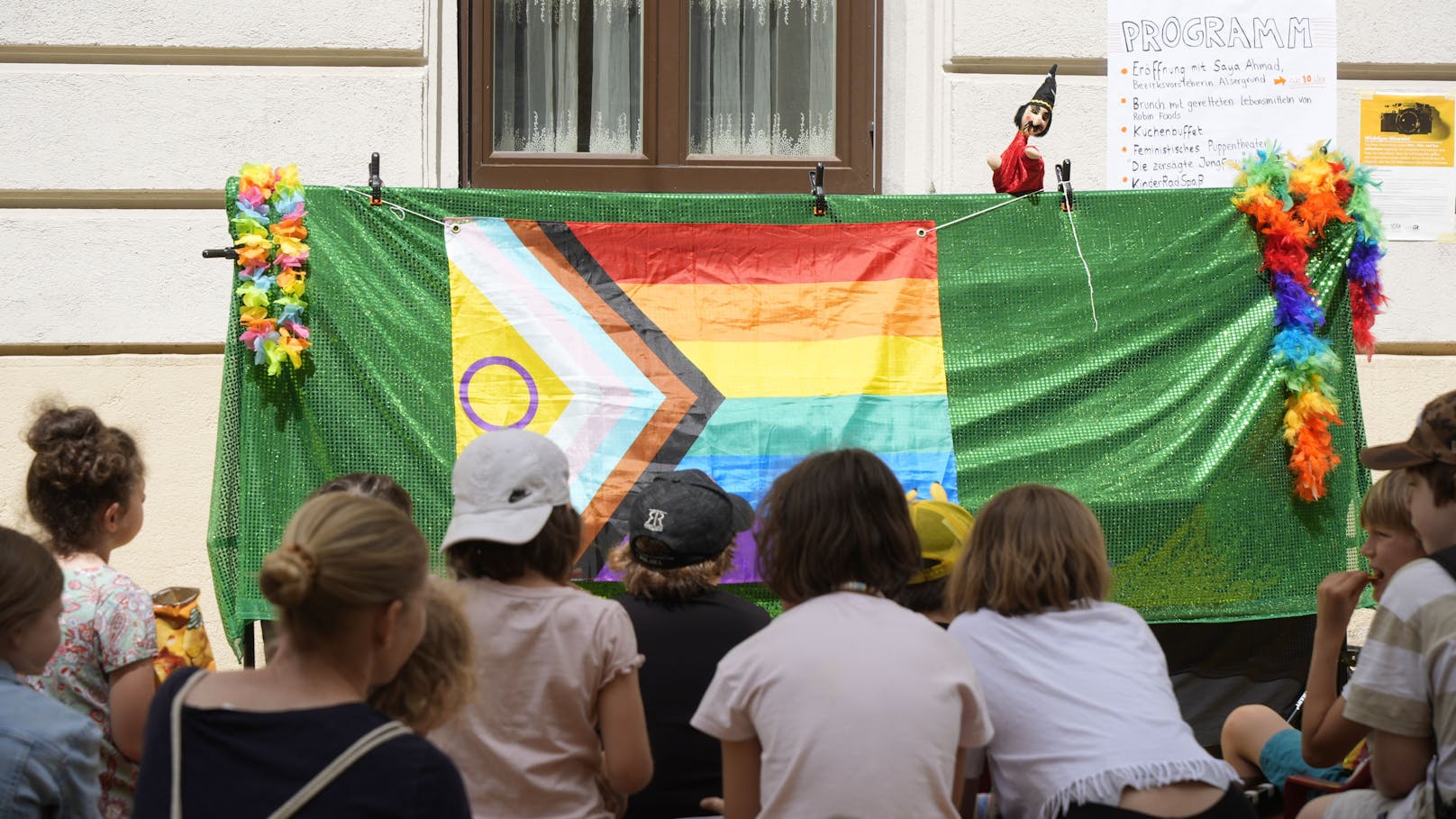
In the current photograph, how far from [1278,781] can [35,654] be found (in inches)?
119

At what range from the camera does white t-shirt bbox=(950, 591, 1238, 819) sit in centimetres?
270

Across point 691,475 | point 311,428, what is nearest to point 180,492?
point 311,428

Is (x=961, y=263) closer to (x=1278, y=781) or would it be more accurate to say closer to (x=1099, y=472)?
(x=1099, y=472)

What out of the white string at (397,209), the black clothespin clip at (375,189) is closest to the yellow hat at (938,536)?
the white string at (397,209)

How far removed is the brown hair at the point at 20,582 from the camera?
246cm

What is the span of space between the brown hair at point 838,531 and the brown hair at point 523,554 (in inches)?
15.7

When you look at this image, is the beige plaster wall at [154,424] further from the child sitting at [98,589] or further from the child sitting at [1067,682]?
the child sitting at [1067,682]

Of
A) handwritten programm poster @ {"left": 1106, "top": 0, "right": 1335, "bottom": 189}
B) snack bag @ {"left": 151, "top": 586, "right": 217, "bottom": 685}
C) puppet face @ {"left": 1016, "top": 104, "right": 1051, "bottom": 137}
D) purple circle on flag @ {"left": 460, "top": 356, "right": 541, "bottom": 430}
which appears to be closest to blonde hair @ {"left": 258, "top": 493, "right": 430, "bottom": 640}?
snack bag @ {"left": 151, "top": 586, "right": 217, "bottom": 685}

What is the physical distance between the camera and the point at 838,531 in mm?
2598

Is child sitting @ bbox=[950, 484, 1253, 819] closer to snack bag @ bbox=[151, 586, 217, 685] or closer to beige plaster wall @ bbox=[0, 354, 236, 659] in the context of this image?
snack bag @ bbox=[151, 586, 217, 685]

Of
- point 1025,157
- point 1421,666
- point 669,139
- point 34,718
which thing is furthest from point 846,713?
point 669,139

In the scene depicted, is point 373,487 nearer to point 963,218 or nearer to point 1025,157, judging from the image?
point 963,218

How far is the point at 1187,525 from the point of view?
4.59 metres

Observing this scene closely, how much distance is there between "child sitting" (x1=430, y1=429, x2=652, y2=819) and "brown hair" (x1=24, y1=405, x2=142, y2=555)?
99 centimetres
